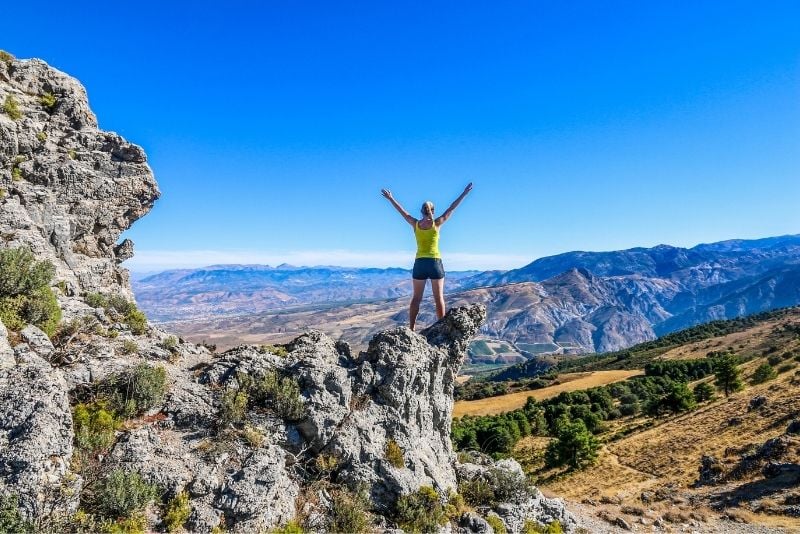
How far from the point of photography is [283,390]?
1185cm

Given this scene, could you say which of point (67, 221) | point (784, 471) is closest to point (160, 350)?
point (67, 221)

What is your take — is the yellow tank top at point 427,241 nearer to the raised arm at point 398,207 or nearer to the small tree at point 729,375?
the raised arm at point 398,207

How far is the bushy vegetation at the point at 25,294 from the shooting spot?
11.5 metres

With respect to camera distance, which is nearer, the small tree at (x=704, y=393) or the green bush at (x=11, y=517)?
the green bush at (x=11, y=517)

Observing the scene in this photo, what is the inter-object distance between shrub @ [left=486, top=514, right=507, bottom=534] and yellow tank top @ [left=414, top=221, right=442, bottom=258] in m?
7.75

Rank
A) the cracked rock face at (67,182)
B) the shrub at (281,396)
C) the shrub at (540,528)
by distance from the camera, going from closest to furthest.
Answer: the shrub at (281,396)
the shrub at (540,528)
the cracked rock face at (67,182)

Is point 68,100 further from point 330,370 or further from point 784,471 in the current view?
point 784,471

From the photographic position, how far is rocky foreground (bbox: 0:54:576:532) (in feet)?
28.3

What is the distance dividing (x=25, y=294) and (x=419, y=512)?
38.9 feet

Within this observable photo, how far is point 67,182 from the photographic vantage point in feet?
54.2

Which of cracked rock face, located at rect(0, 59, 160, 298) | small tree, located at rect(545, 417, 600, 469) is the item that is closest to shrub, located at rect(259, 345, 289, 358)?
cracked rock face, located at rect(0, 59, 160, 298)

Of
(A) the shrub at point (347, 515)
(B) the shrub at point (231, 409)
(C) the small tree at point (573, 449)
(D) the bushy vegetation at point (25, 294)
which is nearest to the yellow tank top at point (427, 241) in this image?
(B) the shrub at point (231, 409)

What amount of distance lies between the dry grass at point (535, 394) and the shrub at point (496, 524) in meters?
75.1

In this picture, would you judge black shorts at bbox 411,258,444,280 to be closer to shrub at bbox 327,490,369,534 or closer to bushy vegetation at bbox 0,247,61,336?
shrub at bbox 327,490,369,534
